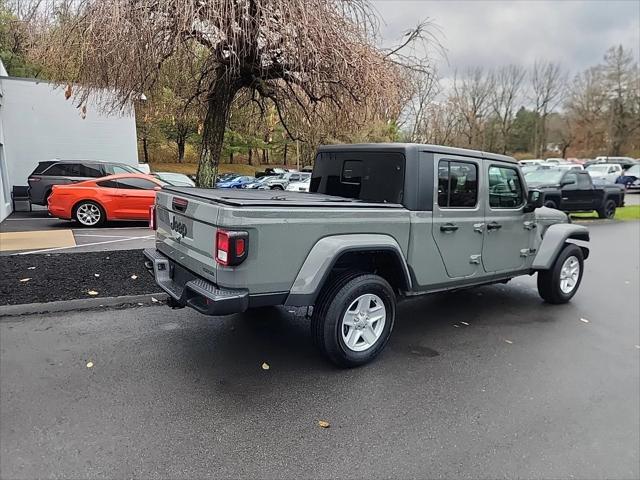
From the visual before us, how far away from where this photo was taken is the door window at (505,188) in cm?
475

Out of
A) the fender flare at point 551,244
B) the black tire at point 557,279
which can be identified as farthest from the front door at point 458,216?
the black tire at point 557,279

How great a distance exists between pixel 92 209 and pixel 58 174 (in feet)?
11.1

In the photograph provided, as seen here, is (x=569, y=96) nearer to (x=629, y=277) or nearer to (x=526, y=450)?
(x=629, y=277)

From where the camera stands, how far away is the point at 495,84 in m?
52.6

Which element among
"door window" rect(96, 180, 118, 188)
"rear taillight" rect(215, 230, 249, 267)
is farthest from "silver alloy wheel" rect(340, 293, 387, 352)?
"door window" rect(96, 180, 118, 188)

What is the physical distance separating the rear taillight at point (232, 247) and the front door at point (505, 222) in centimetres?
283

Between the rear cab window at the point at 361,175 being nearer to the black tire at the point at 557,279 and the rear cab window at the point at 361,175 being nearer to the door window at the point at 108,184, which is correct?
the black tire at the point at 557,279

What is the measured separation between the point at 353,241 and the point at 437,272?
1.17 metres

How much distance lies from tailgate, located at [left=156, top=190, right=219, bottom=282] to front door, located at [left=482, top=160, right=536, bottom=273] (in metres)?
2.97

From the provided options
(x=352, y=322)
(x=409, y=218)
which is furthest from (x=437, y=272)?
(x=352, y=322)

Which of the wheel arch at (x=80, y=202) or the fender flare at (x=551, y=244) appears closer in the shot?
the fender flare at (x=551, y=244)

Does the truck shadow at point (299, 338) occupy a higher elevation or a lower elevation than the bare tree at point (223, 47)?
lower

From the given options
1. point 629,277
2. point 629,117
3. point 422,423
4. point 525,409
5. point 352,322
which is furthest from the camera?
point 629,117

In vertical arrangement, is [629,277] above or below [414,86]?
below
